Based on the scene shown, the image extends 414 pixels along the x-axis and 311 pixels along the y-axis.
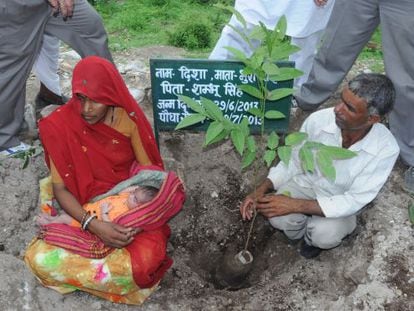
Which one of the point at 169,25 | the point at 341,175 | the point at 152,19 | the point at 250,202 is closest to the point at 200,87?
the point at 250,202

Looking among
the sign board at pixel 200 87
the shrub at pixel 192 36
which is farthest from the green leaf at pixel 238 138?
the shrub at pixel 192 36

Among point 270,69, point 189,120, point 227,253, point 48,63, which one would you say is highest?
point 270,69

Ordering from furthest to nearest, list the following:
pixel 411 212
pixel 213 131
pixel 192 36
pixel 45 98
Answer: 1. pixel 192 36
2. pixel 45 98
3. pixel 411 212
4. pixel 213 131

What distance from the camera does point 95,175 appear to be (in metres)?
3.03

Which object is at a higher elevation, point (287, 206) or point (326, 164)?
point (326, 164)

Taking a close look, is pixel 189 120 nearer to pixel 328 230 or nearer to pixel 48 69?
pixel 328 230

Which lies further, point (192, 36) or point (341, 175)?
point (192, 36)

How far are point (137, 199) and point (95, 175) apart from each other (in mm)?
298

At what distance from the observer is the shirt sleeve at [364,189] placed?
114 inches

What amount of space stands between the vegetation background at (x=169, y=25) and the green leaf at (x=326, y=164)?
127 inches

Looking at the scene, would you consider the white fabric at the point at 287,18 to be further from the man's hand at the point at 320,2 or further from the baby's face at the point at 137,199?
the baby's face at the point at 137,199

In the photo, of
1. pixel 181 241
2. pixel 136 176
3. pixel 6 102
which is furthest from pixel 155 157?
pixel 6 102

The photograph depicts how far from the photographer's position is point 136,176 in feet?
9.90

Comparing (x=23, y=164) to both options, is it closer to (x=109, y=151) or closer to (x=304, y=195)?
(x=109, y=151)
